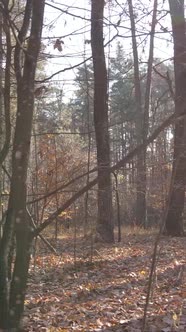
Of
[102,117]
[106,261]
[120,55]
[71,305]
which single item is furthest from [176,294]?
[102,117]

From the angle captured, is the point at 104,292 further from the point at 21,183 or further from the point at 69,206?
the point at 21,183

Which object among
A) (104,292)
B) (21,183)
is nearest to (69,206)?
(104,292)

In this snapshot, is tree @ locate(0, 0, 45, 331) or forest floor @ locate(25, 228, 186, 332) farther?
forest floor @ locate(25, 228, 186, 332)

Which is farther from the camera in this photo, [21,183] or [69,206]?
[69,206]

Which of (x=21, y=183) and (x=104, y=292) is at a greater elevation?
(x=21, y=183)

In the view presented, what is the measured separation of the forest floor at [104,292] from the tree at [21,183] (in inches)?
35.8

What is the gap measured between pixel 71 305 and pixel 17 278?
1951mm

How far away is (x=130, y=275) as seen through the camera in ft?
22.4

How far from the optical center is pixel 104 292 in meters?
5.83

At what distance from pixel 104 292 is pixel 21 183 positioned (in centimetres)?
289

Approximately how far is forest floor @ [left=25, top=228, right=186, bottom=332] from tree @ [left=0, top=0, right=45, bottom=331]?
2.99 ft

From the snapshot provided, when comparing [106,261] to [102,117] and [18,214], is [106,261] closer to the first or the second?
[102,117]

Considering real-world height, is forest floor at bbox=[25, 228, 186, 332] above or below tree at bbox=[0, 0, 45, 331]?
below

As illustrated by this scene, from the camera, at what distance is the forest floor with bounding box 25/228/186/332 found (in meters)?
4.53
